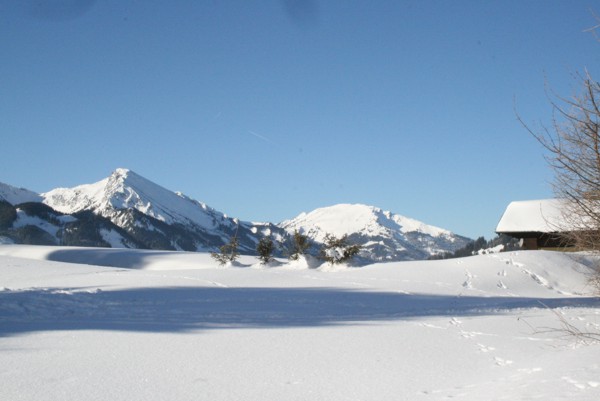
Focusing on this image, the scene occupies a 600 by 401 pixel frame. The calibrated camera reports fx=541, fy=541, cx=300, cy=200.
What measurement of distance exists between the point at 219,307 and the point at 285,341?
17.4ft

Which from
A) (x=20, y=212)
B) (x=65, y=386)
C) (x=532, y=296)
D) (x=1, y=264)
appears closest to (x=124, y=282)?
(x=1, y=264)

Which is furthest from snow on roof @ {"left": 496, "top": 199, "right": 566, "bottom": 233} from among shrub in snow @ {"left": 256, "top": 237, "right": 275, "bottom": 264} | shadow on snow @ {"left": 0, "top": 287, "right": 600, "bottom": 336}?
shadow on snow @ {"left": 0, "top": 287, "right": 600, "bottom": 336}

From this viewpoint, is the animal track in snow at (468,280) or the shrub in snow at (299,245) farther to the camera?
the shrub in snow at (299,245)

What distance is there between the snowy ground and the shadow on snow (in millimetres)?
46

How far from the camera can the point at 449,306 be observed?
17344 millimetres

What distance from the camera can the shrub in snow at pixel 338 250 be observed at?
28594 millimetres

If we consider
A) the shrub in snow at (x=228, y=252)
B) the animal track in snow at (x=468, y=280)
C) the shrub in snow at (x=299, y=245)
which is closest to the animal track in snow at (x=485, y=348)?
the animal track in snow at (x=468, y=280)

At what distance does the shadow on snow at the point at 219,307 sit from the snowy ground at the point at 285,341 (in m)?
0.05

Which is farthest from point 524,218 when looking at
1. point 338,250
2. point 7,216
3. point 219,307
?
point 7,216

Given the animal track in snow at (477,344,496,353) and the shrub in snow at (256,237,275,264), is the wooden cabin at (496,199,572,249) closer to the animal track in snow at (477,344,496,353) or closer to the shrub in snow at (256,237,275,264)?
the shrub in snow at (256,237,275,264)

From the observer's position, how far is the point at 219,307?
605 inches

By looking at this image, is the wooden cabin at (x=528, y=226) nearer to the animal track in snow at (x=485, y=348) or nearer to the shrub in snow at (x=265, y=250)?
the shrub in snow at (x=265, y=250)

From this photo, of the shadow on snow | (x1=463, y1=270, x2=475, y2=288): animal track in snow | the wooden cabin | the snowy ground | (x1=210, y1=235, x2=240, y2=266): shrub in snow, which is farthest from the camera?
the wooden cabin

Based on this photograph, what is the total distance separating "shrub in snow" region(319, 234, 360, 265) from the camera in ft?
93.8
